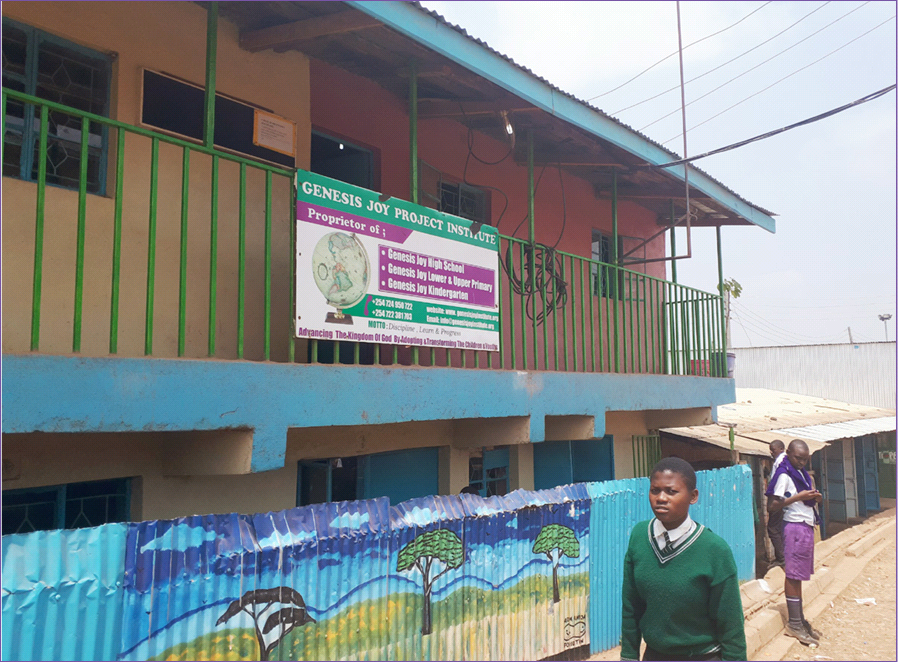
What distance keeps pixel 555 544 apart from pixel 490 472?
8.28 feet

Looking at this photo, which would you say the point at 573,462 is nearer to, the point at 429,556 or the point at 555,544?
the point at 555,544

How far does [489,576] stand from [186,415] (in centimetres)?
255

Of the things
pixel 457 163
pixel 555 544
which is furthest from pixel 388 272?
pixel 457 163

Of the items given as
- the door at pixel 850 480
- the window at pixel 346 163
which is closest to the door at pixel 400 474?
the window at pixel 346 163

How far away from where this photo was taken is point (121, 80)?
4.90 meters

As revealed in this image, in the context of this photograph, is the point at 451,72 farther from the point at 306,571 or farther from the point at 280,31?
the point at 306,571

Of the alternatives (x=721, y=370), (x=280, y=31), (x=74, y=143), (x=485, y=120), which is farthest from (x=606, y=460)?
(x=74, y=143)

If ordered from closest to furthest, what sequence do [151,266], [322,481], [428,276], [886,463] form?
[151,266] < [428,276] < [322,481] < [886,463]

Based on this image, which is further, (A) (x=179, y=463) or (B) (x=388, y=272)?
(B) (x=388, y=272)

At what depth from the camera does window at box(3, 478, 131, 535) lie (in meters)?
4.51

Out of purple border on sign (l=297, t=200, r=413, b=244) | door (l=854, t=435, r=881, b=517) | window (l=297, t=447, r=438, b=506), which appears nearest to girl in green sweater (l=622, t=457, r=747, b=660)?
purple border on sign (l=297, t=200, r=413, b=244)

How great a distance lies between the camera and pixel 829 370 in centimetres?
3181

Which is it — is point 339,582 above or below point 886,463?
above

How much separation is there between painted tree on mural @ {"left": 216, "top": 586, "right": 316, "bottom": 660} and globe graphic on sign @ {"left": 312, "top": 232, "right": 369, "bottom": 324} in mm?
1730
